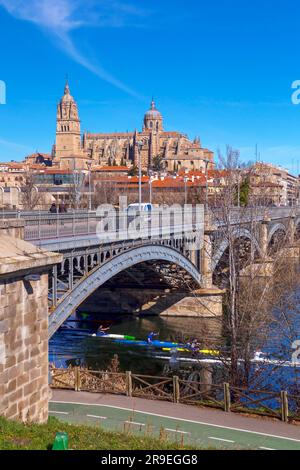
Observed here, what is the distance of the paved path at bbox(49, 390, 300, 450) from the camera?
1296cm

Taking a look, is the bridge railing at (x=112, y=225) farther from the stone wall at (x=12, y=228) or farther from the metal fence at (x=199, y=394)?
the stone wall at (x=12, y=228)

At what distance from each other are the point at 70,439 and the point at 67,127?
17483 cm

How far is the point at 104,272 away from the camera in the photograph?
22234 mm

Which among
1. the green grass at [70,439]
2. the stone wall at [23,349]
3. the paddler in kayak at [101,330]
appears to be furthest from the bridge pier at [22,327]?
the paddler in kayak at [101,330]

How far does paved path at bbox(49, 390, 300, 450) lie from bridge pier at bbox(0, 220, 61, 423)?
3.13 m

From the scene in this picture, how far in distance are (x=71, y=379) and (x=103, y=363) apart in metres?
8.40

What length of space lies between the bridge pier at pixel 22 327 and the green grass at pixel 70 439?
68cm

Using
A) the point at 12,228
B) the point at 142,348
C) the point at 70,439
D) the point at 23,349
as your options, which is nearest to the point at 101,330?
the point at 142,348

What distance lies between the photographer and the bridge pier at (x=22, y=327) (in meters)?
9.36

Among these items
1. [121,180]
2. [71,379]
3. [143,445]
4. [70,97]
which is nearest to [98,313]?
[71,379]

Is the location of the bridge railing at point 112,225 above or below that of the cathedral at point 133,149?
below

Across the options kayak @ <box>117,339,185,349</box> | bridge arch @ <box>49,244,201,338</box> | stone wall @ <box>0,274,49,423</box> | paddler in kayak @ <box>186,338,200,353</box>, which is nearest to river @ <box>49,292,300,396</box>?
kayak @ <box>117,339,185,349</box>

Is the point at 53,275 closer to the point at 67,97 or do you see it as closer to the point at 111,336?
the point at 111,336
